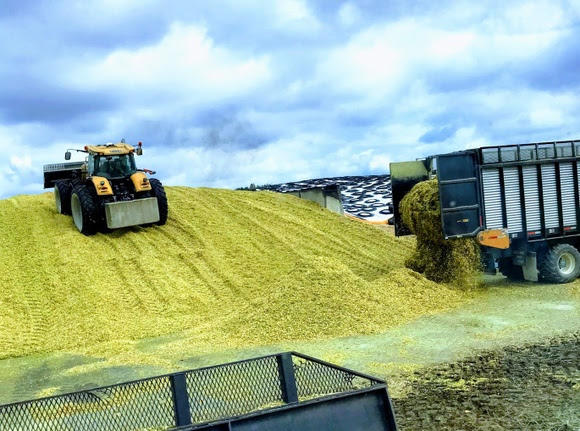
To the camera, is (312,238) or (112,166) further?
(312,238)

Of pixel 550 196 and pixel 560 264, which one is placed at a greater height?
pixel 550 196

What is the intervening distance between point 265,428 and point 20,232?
51.0ft

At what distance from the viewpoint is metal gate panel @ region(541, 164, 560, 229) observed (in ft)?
47.4

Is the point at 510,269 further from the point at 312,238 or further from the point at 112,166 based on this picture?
the point at 112,166

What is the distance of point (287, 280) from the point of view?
12500 millimetres

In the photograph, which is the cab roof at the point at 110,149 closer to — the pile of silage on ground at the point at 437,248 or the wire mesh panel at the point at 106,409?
the pile of silage on ground at the point at 437,248

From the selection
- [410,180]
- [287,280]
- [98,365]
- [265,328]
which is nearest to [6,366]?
[98,365]

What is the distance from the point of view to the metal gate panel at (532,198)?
1423cm

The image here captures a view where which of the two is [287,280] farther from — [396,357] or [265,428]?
[265,428]

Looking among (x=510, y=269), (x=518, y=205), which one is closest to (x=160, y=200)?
(x=510, y=269)

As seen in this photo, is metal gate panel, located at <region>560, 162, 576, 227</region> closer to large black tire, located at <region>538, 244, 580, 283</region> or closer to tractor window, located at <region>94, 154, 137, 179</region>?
large black tire, located at <region>538, 244, 580, 283</region>

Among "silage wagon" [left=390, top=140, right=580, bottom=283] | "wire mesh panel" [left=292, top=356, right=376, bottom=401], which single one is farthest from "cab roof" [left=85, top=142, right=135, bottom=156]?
"wire mesh panel" [left=292, top=356, right=376, bottom=401]

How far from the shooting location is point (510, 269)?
1525 cm

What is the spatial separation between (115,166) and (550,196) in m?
11.0
